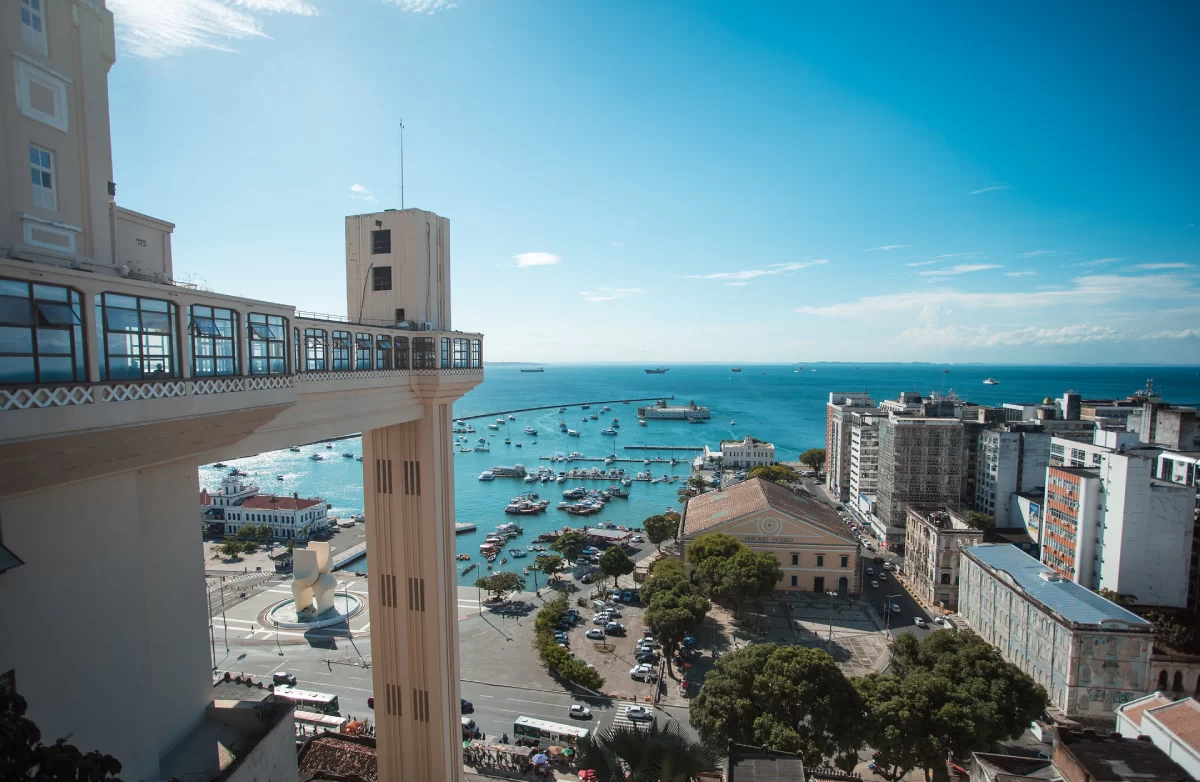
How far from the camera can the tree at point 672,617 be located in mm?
28109

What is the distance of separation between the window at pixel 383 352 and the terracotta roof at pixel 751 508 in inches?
1234

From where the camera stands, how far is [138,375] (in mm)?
5953

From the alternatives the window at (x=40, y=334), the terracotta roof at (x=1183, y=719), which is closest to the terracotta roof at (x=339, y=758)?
the window at (x=40, y=334)

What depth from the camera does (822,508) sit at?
48000 mm

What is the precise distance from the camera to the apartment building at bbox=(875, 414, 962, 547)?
1893 inches

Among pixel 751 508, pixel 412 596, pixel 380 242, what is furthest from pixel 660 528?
pixel 380 242

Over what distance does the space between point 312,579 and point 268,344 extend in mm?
32709

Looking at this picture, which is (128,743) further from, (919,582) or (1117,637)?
(919,582)

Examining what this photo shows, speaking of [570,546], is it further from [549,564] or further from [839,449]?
[839,449]

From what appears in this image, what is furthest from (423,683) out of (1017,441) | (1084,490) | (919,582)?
(1017,441)

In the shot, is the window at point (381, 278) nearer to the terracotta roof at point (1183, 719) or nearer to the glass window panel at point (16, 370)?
the glass window panel at point (16, 370)

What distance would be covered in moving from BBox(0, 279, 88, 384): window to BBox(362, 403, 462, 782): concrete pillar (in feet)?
28.3

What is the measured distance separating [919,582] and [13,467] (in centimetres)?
4518

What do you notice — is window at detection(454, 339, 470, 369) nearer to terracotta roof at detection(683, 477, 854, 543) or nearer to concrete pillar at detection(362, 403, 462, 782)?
concrete pillar at detection(362, 403, 462, 782)
